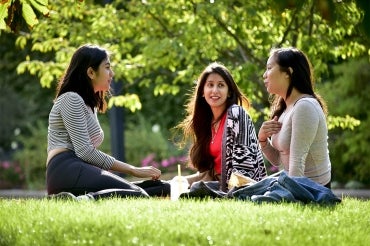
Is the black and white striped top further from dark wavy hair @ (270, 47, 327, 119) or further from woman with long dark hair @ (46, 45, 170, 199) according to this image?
dark wavy hair @ (270, 47, 327, 119)

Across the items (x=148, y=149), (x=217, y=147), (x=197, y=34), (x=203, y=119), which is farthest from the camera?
(x=148, y=149)

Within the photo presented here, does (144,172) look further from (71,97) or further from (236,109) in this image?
(236,109)

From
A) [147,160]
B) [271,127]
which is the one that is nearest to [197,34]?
[271,127]

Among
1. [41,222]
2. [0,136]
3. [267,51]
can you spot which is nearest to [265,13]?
[267,51]

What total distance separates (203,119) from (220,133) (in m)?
0.35

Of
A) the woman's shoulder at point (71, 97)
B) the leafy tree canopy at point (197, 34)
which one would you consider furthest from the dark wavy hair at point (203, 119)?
the leafy tree canopy at point (197, 34)

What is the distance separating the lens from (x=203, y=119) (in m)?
8.69

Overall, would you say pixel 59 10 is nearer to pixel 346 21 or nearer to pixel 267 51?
pixel 267 51

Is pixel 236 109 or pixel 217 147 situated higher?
pixel 236 109

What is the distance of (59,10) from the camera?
48.4 feet

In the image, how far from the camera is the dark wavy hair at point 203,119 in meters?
8.46

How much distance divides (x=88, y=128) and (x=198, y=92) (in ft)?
3.92

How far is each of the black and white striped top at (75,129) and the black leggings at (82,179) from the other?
0.10 metres

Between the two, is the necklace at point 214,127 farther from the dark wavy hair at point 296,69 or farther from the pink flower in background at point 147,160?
the pink flower in background at point 147,160
